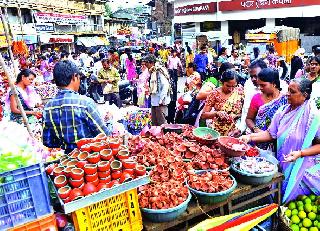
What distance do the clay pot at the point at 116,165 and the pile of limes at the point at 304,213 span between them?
1927 millimetres

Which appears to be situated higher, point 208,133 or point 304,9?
point 304,9

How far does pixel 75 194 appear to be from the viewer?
199 centimetres

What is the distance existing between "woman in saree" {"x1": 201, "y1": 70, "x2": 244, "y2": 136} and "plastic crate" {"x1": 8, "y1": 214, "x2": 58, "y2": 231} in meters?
2.71

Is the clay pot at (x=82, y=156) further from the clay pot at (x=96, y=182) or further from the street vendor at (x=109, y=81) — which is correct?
the street vendor at (x=109, y=81)

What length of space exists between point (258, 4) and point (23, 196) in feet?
75.9

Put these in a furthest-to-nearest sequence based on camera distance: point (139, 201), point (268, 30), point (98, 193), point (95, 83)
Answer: point (268, 30) → point (95, 83) → point (139, 201) → point (98, 193)

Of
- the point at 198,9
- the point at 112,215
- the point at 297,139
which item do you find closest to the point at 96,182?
the point at 112,215

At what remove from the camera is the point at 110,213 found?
2.16 m

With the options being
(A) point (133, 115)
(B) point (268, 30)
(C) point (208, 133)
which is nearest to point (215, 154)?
(C) point (208, 133)

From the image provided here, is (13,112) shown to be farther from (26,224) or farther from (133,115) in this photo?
(26,224)

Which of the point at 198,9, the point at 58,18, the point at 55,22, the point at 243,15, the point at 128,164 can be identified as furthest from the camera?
the point at 58,18

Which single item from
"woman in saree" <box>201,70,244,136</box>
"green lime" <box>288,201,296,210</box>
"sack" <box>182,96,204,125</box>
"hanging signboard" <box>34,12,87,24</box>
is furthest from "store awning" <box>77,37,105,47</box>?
"green lime" <box>288,201,296,210</box>

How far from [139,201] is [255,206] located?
4.68 ft

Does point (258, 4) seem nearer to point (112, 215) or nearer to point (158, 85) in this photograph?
point (158, 85)
